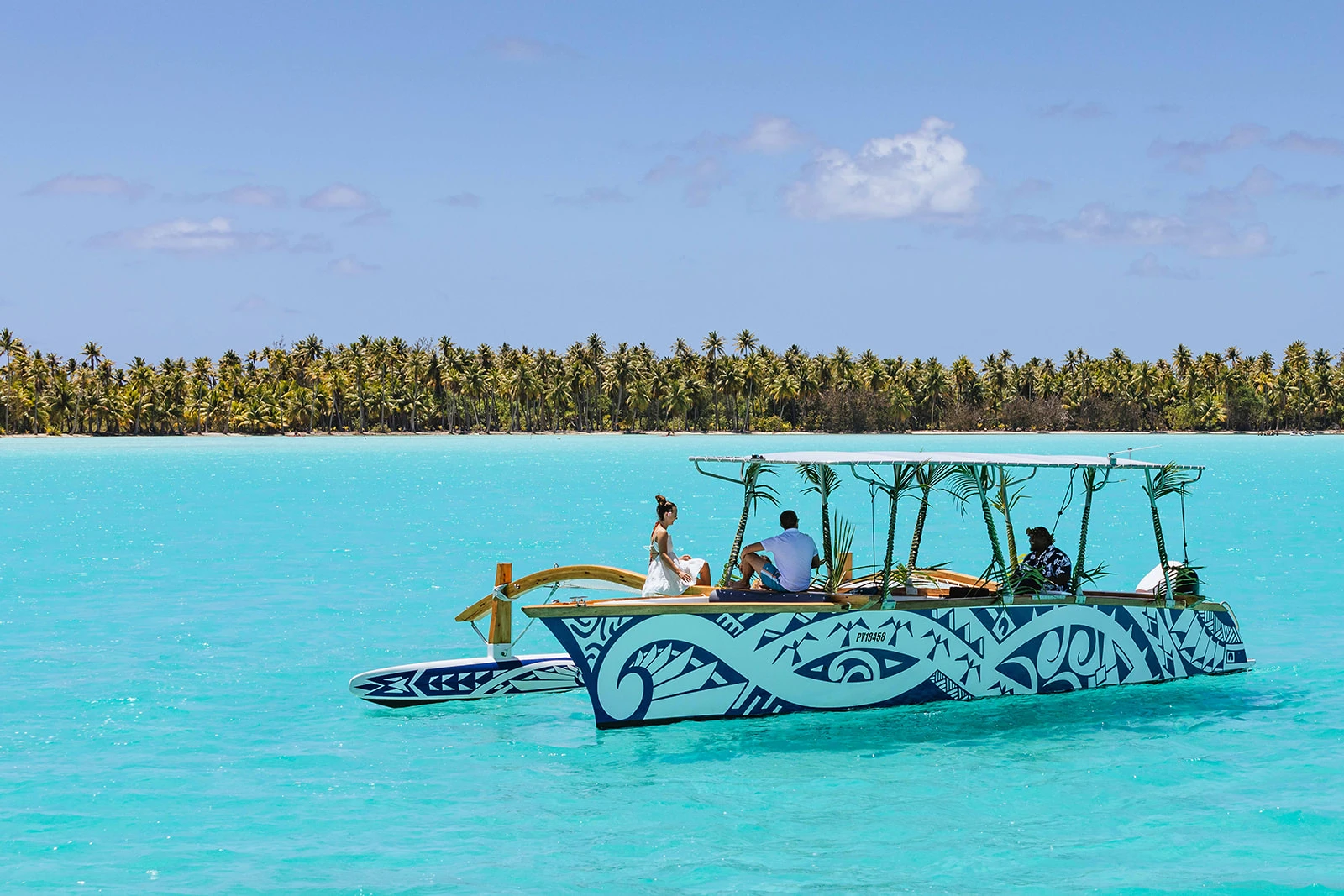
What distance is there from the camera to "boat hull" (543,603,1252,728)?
1238 cm

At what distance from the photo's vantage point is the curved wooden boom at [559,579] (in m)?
14.6

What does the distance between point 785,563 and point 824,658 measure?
1031mm

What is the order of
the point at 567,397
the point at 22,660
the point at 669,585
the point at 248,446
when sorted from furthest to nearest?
1. the point at 567,397
2. the point at 248,446
3. the point at 22,660
4. the point at 669,585

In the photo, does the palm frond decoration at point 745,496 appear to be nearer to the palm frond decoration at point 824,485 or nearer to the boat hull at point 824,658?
the palm frond decoration at point 824,485

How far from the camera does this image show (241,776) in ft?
41.2

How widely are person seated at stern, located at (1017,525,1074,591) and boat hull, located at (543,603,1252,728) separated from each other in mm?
313

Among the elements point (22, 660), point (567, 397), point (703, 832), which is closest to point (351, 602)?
point (22, 660)

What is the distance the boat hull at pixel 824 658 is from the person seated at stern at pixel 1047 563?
0.31 m

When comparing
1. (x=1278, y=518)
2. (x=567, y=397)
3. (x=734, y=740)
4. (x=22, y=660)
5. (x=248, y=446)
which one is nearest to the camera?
(x=734, y=740)

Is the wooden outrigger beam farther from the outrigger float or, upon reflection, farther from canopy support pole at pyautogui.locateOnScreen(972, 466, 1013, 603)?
canopy support pole at pyautogui.locateOnScreen(972, 466, 1013, 603)

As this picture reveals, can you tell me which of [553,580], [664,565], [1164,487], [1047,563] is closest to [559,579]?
[553,580]

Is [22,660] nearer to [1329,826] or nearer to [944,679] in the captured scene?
[944,679]

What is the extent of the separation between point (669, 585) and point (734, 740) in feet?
6.04

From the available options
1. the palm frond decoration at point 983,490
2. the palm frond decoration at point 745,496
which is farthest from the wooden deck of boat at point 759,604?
the palm frond decoration at point 745,496
